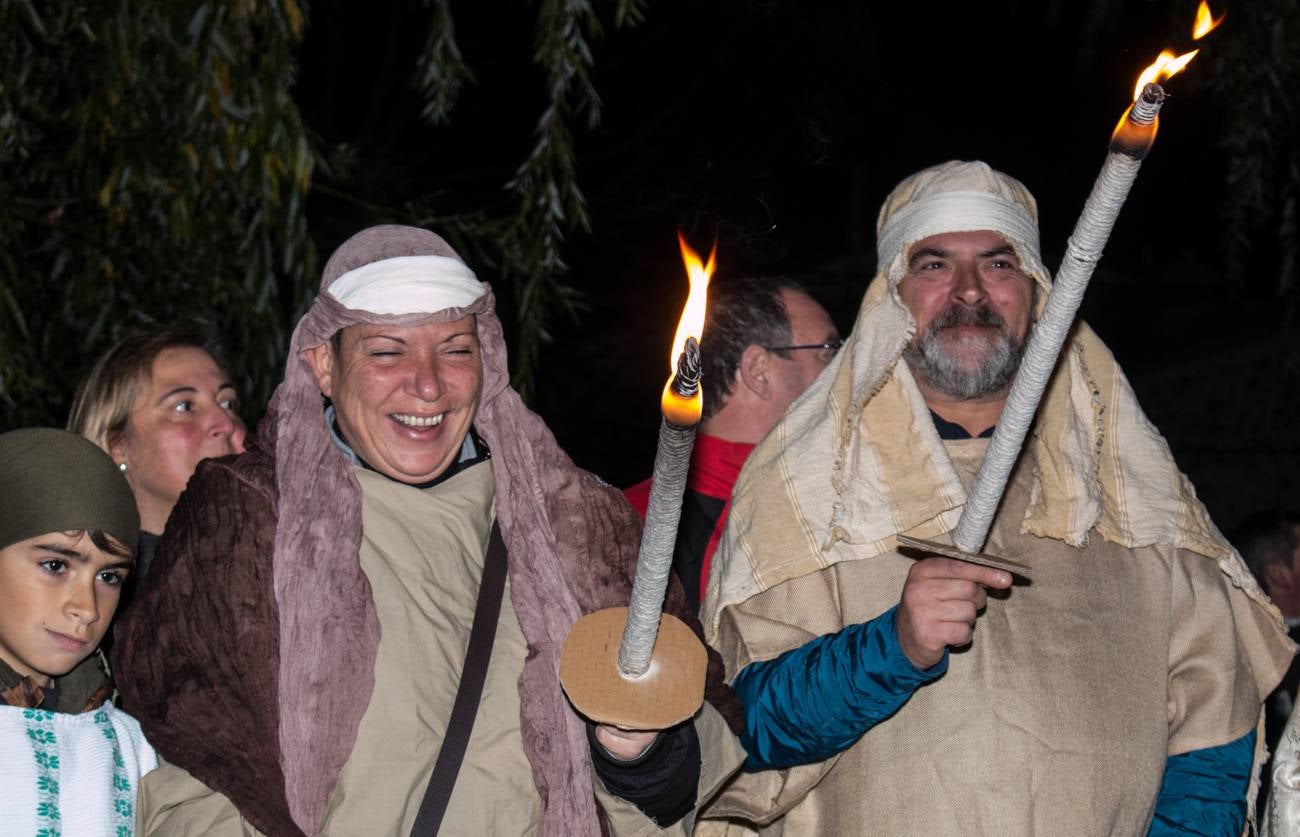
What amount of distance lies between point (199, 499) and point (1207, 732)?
2.01m

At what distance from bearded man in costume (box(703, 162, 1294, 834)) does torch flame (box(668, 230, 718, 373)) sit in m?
0.93

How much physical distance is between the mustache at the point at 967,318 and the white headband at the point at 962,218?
0.18 meters

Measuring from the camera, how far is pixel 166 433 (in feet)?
13.2

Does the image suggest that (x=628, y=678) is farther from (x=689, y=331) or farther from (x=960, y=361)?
(x=960, y=361)

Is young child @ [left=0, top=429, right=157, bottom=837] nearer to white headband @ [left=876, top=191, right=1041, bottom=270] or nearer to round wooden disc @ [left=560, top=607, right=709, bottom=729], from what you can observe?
round wooden disc @ [left=560, top=607, right=709, bottom=729]

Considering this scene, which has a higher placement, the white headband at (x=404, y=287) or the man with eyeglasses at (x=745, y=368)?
the man with eyeglasses at (x=745, y=368)

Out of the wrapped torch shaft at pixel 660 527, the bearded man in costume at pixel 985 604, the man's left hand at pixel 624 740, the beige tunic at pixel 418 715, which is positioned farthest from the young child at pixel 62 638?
the wrapped torch shaft at pixel 660 527

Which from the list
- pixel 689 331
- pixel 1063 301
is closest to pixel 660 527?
pixel 689 331

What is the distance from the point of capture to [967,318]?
3.32 metres

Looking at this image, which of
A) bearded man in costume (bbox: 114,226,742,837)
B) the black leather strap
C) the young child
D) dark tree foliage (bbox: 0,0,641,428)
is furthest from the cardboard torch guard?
dark tree foliage (bbox: 0,0,641,428)

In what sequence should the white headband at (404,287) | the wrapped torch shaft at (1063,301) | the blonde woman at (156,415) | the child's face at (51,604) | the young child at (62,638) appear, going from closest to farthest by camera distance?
the wrapped torch shaft at (1063,301)
the young child at (62,638)
the child's face at (51,604)
the white headband at (404,287)
the blonde woman at (156,415)

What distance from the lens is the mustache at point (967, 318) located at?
131 inches

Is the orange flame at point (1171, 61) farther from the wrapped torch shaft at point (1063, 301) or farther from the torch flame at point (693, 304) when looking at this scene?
the torch flame at point (693, 304)

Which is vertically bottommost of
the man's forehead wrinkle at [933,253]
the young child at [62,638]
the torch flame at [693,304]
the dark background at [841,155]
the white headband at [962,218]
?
the young child at [62,638]
